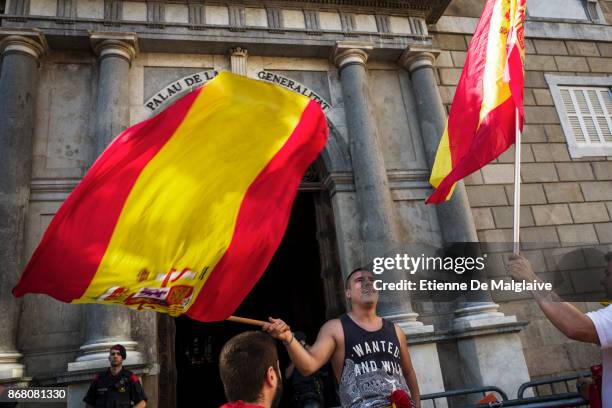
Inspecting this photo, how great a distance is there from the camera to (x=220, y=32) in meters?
7.96

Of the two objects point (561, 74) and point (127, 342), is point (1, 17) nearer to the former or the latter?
point (127, 342)

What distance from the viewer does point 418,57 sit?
8742 mm

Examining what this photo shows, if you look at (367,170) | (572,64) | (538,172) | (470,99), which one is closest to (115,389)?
(367,170)

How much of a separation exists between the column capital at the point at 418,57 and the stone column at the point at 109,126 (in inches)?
199

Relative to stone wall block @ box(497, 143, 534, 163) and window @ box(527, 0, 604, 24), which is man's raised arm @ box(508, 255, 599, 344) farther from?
window @ box(527, 0, 604, 24)

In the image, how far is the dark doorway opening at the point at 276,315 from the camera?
11547mm

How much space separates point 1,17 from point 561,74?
36.3 ft

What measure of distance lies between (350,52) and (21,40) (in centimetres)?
552

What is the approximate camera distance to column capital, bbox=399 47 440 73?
8680 millimetres

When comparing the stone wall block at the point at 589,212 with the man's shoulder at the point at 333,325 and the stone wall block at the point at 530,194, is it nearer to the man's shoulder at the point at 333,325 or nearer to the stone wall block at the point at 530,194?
the stone wall block at the point at 530,194

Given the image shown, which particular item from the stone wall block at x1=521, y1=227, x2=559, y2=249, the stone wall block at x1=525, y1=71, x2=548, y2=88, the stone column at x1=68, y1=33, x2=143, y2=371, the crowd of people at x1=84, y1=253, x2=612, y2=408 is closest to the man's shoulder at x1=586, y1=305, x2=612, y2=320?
the crowd of people at x1=84, y1=253, x2=612, y2=408

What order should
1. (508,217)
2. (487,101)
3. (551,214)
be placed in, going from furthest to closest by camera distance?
(551,214) → (508,217) → (487,101)

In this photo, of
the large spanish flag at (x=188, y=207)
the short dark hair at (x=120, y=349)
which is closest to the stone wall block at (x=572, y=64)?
the large spanish flag at (x=188, y=207)

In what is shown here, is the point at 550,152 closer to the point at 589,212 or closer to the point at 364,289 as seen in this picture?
the point at 589,212
